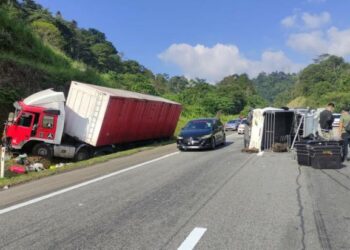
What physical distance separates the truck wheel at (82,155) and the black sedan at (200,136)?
4616 mm

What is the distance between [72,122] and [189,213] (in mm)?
12666

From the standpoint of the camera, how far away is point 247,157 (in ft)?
57.8

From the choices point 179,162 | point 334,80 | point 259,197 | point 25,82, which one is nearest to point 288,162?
point 179,162

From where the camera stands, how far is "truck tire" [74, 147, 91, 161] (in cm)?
1850

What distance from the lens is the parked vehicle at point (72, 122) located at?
18.0 meters

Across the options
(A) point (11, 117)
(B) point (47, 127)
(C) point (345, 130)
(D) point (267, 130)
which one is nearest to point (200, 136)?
(D) point (267, 130)

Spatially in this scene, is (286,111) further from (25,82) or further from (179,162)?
(25,82)

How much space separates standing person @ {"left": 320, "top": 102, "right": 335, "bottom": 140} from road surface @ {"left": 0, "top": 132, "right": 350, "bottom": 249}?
3.42m

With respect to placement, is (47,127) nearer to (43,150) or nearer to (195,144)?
(43,150)

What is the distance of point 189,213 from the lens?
305 inches

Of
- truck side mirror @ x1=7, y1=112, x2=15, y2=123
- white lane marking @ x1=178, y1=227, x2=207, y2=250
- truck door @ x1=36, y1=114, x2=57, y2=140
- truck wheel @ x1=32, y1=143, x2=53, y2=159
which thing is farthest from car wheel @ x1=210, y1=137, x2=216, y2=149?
white lane marking @ x1=178, y1=227, x2=207, y2=250

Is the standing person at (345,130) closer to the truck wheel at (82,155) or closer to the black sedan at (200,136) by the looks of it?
the black sedan at (200,136)

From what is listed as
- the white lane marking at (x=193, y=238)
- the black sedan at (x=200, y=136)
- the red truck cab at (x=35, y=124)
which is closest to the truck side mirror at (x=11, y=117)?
the red truck cab at (x=35, y=124)

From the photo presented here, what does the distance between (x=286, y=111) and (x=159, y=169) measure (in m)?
10.2
